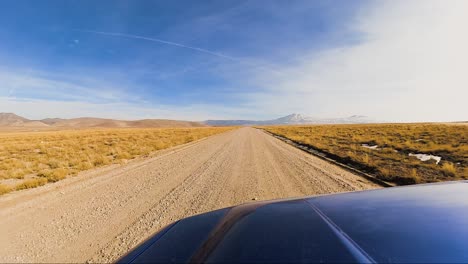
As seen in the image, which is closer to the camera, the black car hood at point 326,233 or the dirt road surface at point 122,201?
the black car hood at point 326,233

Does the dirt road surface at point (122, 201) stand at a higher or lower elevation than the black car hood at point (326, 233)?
lower

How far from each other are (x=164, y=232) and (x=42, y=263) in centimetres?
300

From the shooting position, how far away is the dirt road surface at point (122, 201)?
3.97 metres

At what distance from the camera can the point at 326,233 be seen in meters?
1.43

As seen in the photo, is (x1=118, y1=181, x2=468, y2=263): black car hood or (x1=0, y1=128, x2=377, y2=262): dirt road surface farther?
(x1=0, y1=128, x2=377, y2=262): dirt road surface

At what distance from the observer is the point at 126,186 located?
25.5ft

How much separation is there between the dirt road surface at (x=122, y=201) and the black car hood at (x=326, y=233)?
2680 mm

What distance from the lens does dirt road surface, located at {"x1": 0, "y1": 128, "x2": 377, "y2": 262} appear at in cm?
397

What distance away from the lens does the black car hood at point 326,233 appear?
1.21 meters

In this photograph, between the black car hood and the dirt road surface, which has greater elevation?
the black car hood

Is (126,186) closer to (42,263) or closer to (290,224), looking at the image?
(42,263)

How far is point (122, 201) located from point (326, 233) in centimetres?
596

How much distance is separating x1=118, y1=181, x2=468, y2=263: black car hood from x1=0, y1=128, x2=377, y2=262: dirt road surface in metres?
2.68

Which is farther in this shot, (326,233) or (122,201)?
(122,201)
